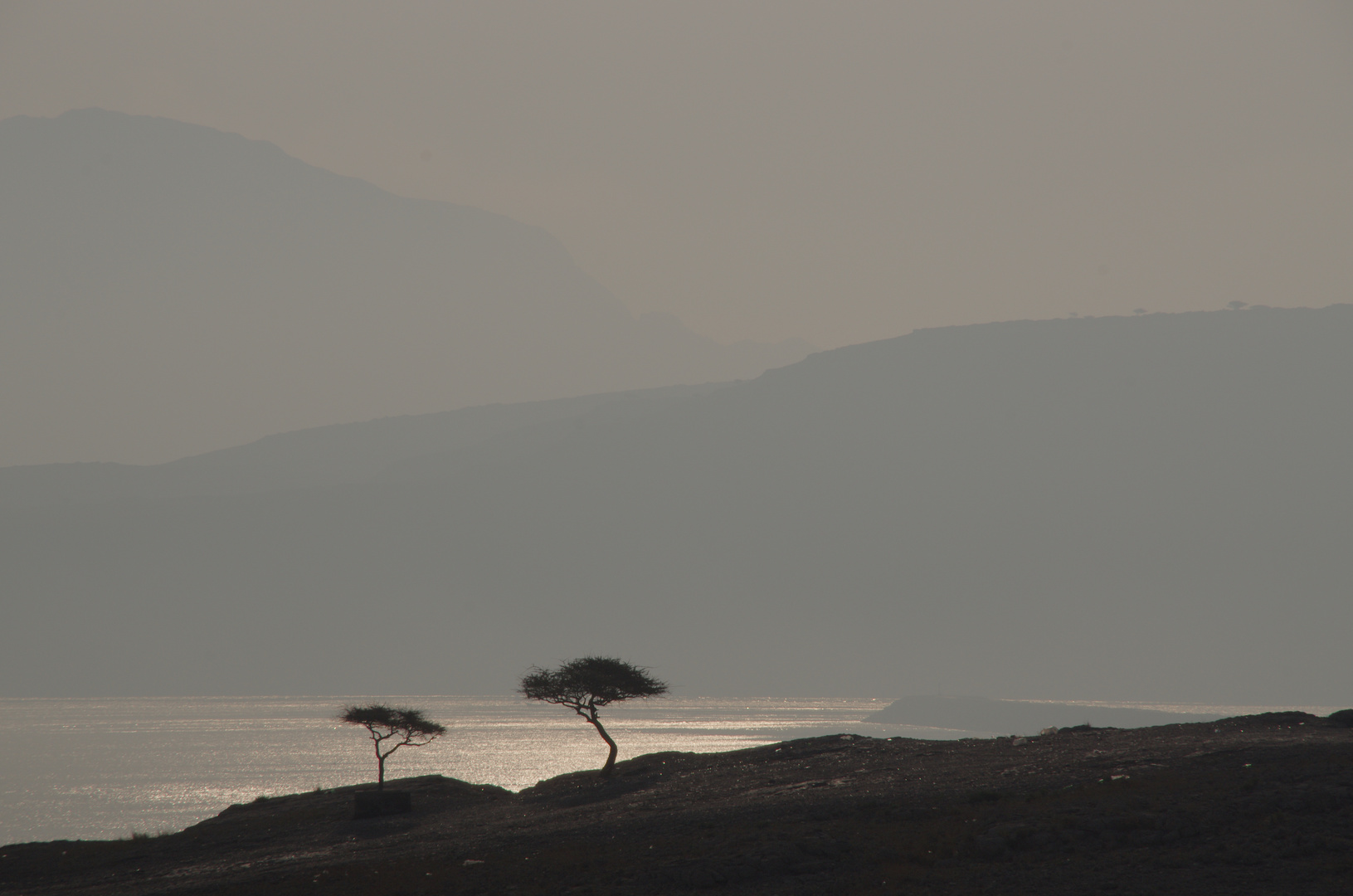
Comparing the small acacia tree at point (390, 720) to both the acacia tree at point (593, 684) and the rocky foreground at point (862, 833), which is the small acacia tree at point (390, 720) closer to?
the acacia tree at point (593, 684)

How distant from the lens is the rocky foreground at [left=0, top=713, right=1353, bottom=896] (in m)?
22.8

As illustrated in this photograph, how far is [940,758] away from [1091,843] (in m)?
15.0

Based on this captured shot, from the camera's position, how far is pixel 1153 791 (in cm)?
2709

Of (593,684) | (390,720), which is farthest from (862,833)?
(390,720)

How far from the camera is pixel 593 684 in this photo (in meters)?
47.1

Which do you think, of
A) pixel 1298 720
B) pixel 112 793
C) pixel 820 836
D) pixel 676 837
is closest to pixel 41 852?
pixel 676 837

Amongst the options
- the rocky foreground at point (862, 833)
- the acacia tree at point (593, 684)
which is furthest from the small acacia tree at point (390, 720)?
the rocky foreground at point (862, 833)

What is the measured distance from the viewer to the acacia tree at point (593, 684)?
47.2 metres

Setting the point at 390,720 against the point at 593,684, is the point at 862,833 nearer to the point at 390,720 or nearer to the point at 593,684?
the point at 593,684

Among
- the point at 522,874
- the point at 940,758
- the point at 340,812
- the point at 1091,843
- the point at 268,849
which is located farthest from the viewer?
the point at 340,812

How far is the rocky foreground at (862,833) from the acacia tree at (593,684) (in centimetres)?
508

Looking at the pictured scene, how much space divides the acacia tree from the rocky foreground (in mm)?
5080

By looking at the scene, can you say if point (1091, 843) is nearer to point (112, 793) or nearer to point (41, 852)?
point (41, 852)

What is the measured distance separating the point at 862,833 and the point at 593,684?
2222 cm
